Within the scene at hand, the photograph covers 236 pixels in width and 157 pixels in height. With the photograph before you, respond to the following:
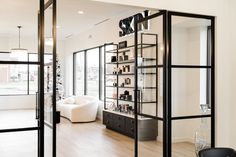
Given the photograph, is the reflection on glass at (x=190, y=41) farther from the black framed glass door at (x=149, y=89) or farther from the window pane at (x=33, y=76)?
the window pane at (x=33, y=76)

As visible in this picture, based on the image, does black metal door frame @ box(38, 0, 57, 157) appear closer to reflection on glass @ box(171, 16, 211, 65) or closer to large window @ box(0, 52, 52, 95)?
large window @ box(0, 52, 52, 95)

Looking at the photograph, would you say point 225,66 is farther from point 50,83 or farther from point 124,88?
point 124,88

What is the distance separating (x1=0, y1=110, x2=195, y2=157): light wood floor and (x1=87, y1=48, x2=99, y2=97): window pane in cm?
266

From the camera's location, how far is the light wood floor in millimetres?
3549

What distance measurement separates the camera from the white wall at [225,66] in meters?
4.25

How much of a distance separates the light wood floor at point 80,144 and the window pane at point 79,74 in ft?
12.4

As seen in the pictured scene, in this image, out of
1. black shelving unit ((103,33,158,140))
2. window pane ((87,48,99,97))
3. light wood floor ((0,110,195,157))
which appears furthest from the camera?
window pane ((87,48,99,97))

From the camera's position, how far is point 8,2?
245 inches

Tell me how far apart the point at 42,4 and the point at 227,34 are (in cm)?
289

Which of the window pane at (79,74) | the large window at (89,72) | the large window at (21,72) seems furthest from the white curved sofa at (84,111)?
the large window at (21,72)

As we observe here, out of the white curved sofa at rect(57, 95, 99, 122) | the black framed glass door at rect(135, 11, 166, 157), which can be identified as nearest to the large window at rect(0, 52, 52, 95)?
the black framed glass door at rect(135, 11, 166, 157)

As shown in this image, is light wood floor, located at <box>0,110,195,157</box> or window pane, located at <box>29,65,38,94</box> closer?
window pane, located at <box>29,65,38,94</box>

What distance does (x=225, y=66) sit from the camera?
4.30 m

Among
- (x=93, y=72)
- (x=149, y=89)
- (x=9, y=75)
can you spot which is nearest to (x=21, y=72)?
(x=9, y=75)
